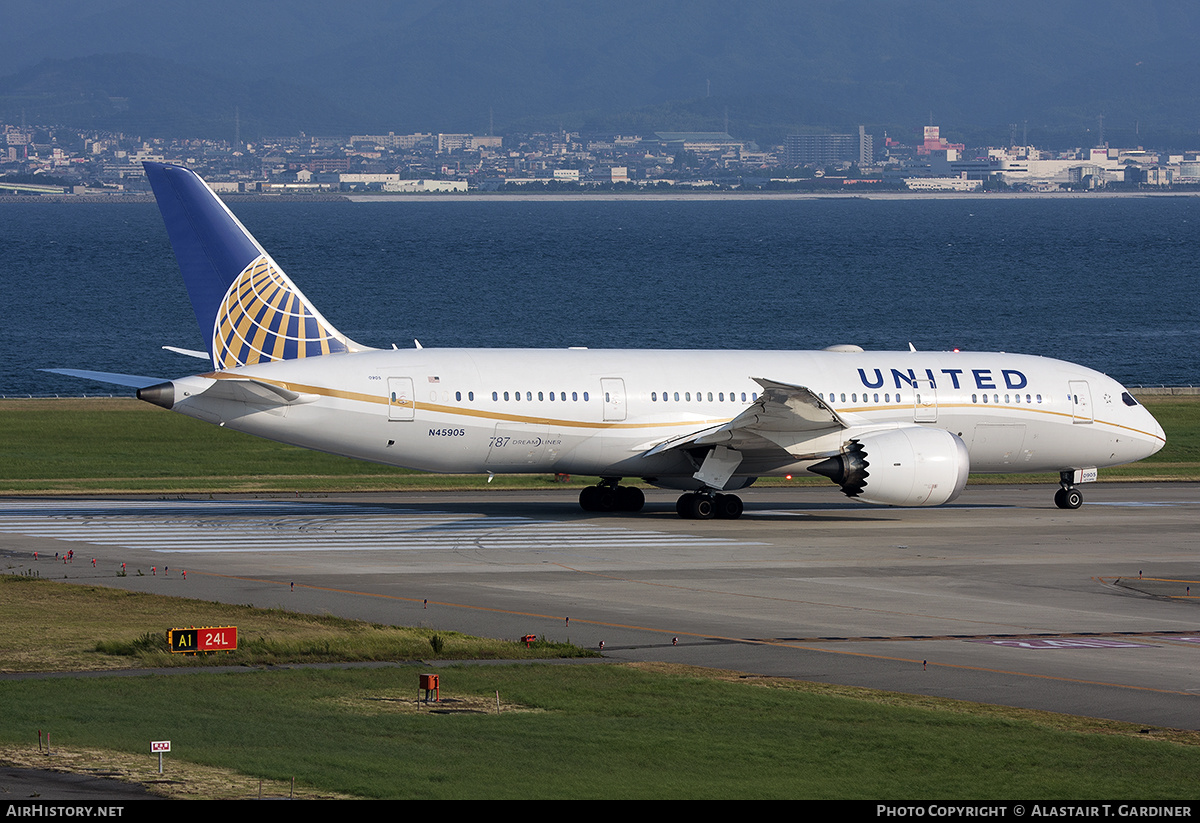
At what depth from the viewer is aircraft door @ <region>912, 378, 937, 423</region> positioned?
4178cm

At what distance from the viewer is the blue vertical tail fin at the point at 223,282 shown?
38.4 metres

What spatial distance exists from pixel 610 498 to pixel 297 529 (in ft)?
28.9

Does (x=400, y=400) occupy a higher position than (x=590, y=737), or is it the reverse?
(x=400, y=400)

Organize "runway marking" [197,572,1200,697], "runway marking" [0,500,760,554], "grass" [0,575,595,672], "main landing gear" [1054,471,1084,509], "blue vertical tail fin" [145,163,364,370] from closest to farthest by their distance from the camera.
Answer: "runway marking" [197,572,1200,697] < "grass" [0,575,595,672] < "runway marking" [0,500,760,554] < "blue vertical tail fin" [145,163,364,370] < "main landing gear" [1054,471,1084,509]

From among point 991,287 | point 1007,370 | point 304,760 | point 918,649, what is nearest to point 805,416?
point 1007,370

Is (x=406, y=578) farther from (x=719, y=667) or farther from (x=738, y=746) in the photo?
(x=738, y=746)

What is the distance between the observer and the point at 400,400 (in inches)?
1465

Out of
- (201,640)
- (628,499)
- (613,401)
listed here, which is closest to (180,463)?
(628,499)

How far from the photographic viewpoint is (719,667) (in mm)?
Answer: 22234

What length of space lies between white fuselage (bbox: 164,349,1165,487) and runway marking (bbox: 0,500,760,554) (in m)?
1.89

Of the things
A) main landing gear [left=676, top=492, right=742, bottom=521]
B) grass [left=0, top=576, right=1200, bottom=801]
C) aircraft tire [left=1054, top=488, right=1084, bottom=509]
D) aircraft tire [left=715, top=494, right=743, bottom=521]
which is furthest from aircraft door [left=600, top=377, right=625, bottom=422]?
grass [left=0, top=576, right=1200, bottom=801]

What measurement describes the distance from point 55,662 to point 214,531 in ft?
48.9

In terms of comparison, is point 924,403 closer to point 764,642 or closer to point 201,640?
point 764,642

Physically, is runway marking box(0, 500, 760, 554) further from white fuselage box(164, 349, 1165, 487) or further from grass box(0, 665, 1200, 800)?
grass box(0, 665, 1200, 800)
